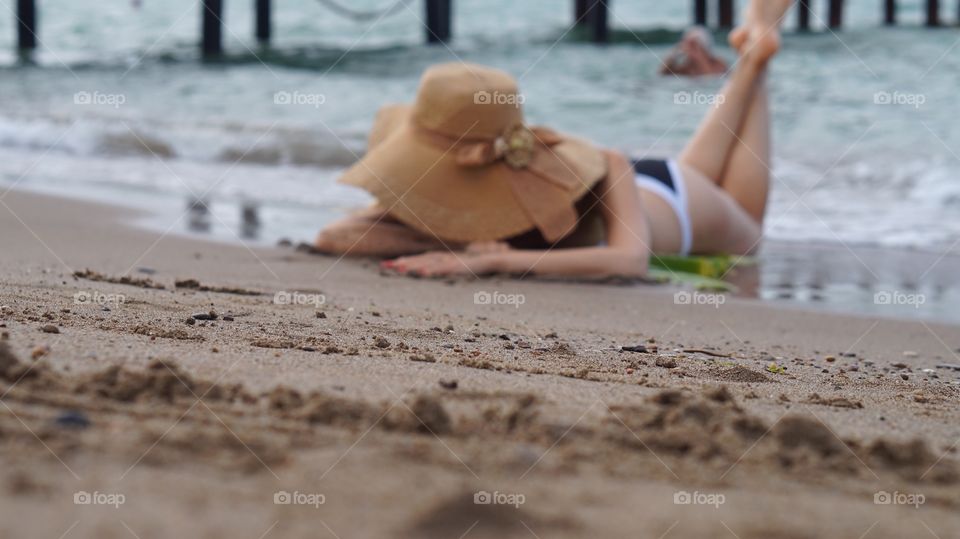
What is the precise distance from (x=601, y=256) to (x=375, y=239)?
2.88 ft

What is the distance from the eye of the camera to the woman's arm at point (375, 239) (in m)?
4.59

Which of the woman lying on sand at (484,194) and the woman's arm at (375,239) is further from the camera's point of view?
the woman's arm at (375,239)

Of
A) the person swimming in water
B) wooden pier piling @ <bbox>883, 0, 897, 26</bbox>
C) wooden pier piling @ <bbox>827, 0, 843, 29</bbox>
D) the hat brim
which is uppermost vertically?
the hat brim

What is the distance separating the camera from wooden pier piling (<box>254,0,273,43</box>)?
16.6 m

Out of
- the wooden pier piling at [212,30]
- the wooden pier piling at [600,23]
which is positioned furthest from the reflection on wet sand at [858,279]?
the wooden pier piling at [212,30]

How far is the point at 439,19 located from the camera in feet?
51.6

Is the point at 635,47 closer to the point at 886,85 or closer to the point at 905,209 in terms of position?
the point at 886,85

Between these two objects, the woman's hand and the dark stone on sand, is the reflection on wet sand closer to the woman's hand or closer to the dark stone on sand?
the woman's hand

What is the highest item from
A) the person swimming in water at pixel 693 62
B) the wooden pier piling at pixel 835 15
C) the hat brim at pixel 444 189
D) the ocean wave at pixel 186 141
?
the hat brim at pixel 444 189

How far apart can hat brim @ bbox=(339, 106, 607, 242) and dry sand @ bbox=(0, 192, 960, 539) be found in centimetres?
122

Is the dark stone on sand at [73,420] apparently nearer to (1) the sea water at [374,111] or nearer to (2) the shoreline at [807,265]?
(2) the shoreline at [807,265]

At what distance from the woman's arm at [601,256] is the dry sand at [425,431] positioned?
1191 millimetres

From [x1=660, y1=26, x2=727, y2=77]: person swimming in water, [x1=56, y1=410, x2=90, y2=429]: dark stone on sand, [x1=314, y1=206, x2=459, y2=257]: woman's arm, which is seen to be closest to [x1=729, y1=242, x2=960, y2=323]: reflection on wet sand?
[x1=314, y1=206, x2=459, y2=257]: woman's arm

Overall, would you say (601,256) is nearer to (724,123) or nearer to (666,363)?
(724,123)
